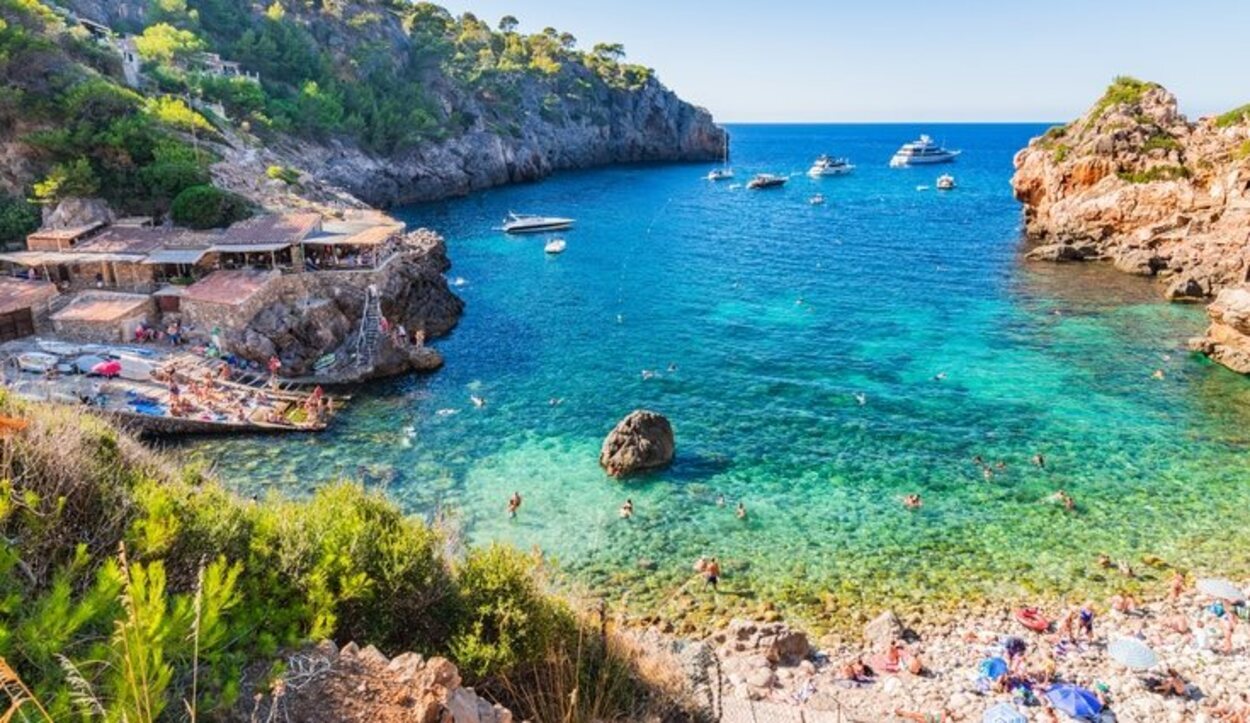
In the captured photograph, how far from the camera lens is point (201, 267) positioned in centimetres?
4275

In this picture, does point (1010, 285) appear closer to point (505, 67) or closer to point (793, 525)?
point (793, 525)

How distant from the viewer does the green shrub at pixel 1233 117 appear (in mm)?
58125

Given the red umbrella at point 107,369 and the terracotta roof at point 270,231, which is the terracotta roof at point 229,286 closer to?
the terracotta roof at point 270,231

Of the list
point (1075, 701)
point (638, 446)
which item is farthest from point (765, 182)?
point (1075, 701)

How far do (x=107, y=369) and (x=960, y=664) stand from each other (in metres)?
38.2

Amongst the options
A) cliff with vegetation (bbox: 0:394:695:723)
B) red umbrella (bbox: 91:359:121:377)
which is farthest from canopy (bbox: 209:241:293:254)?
cliff with vegetation (bbox: 0:394:695:723)

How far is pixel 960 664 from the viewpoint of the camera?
66.9ft

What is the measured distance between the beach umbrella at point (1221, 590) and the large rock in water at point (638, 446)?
18.7 metres

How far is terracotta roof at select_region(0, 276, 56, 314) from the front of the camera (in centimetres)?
3716

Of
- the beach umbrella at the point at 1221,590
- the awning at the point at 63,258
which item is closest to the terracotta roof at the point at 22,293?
the awning at the point at 63,258

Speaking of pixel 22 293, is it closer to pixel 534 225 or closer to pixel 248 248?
pixel 248 248

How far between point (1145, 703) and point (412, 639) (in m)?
19.1

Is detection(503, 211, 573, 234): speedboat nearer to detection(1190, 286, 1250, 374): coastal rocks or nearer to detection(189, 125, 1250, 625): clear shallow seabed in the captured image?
detection(189, 125, 1250, 625): clear shallow seabed

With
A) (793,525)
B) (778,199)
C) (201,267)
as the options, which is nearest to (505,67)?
(778,199)
